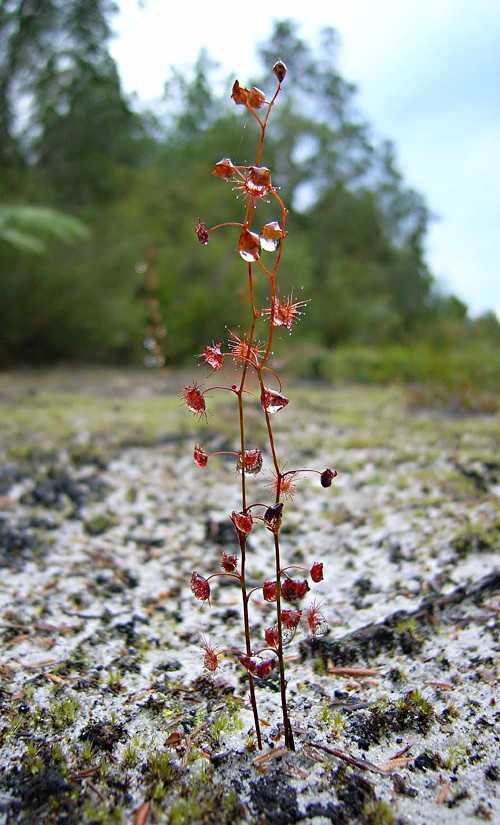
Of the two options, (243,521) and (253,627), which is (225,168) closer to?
(243,521)

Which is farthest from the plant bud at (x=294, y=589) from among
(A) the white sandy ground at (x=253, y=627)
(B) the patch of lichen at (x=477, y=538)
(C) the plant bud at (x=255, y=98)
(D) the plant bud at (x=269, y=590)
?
(B) the patch of lichen at (x=477, y=538)

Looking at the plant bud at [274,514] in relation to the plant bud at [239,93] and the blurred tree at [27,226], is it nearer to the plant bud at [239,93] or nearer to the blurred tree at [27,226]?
the plant bud at [239,93]

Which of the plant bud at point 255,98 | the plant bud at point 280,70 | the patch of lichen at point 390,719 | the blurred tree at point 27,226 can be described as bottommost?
the patch of lichen at point 390,719

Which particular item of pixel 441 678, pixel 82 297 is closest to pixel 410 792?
pixel 441 678

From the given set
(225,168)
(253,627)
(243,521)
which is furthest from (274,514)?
(253,627)

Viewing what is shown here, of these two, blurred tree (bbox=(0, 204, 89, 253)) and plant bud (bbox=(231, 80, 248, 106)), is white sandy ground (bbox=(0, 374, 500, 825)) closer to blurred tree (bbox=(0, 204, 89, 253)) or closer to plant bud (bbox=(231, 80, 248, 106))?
plant bud (bbox=(231, 80, 248, 106))

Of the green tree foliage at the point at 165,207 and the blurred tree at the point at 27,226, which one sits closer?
the blurred tree at the point at 27,226

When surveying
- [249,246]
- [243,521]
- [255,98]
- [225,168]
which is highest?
[255,98]

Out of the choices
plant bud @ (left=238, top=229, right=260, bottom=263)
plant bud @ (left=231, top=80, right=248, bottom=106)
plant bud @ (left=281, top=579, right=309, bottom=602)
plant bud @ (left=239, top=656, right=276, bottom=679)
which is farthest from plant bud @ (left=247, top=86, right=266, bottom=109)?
plant bud @ (left=239, top=656, right=276, bottom=679)

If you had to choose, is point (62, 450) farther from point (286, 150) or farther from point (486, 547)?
point (286, 150)
